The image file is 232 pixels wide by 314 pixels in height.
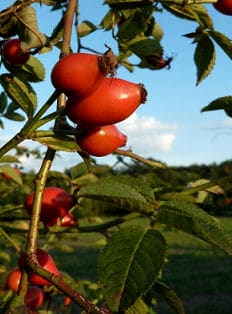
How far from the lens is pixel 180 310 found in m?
1.08

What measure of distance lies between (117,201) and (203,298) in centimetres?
847

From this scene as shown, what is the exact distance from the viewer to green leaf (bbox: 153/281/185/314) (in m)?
1.09

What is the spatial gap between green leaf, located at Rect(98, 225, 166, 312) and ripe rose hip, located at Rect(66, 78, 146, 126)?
194 millimetres

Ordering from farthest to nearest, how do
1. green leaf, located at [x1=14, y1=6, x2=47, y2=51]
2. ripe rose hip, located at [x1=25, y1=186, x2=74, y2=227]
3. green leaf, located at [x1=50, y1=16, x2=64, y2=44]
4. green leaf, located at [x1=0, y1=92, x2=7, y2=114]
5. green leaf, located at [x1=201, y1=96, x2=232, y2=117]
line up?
green leaf, located at [x1=0, y1=92, x2=7, y2=114]
green leaf, located at [x1=50, y1=16, x2=64, y2=44]
ripe rose hip, located at [x1=25, y1=186, x2=74, y2=227]
green leaf, located at [x1=14, y1=6, x2=47, y2=51]
green leaf, located at [x1=201, y1=96, x2=232, y2=117]

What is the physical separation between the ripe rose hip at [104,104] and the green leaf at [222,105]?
1.10 feet

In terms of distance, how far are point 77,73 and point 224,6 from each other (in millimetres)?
925

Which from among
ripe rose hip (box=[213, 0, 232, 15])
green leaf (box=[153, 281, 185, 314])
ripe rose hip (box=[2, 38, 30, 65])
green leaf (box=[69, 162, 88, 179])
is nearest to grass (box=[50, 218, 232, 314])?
green leaf (box=[69, 162, 88, 179])

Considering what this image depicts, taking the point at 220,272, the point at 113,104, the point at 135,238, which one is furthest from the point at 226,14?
the point at 220,272

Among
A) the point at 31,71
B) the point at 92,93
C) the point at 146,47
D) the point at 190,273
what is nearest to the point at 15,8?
the point at 31,71

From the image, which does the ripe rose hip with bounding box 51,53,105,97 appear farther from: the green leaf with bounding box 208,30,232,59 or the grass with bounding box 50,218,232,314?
the grass with bounding box 50,218,232,314

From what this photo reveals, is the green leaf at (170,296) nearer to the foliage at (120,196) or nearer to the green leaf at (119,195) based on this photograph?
the foliage at (120,196)

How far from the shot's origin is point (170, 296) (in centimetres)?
112

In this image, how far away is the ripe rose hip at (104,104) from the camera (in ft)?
3.19

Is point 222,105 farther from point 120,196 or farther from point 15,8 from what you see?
point 15,8
